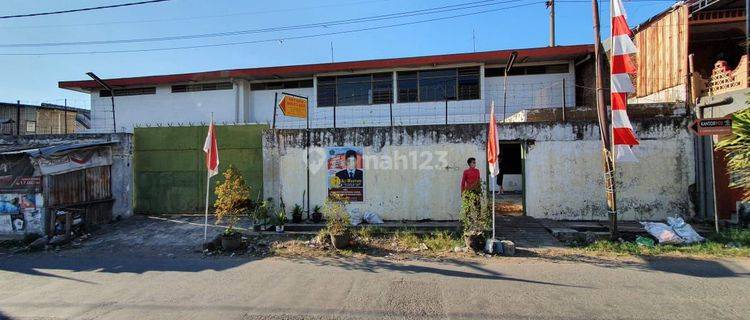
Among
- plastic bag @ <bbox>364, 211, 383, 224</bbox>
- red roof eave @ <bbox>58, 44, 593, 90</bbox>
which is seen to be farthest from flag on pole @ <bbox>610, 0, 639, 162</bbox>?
red roof eave @ <bbox>58, 44, 593, 90</bbox>

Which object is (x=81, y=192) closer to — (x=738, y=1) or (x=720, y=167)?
(x=720, y=167)

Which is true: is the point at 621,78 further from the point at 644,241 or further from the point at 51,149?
the point at 51,149

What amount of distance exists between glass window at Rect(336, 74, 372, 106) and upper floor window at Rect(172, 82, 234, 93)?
4.74 m

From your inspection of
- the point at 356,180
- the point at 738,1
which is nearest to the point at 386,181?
the point at 356,180

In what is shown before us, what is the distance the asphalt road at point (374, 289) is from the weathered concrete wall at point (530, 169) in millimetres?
3415

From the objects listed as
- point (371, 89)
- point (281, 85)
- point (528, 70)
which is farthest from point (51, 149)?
point (528, 70)

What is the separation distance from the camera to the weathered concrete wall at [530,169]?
33.5 ft

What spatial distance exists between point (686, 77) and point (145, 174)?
14.7 m

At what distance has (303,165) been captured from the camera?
36.8 ft

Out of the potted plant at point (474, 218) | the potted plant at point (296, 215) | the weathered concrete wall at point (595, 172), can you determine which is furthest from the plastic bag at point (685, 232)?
the potted plant at point (296, 215)

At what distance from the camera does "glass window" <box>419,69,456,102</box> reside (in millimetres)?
16500

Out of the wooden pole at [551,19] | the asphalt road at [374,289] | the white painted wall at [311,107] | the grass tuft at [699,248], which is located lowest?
the asphalt road at [374,289]

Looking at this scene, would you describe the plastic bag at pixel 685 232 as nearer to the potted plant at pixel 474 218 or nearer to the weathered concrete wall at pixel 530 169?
the weathered concrete wall at pixel 530 169

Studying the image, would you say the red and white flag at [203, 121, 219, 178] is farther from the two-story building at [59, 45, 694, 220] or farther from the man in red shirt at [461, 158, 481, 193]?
the man in red shirt at [461, 158, 481, 193]
